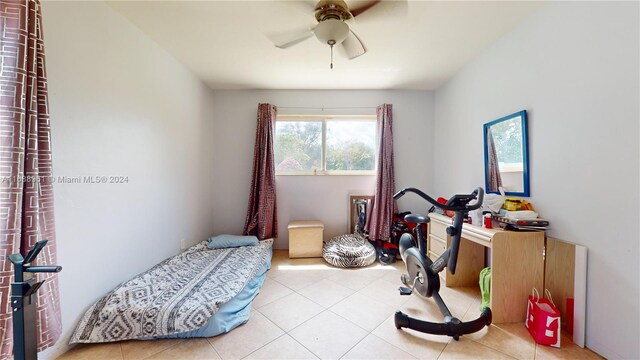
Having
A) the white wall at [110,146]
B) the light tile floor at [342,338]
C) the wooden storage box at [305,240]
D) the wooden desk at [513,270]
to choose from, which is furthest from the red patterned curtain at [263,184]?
the wooden desk at [513,270]

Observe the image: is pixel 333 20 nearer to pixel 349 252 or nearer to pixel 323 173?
pixel 323 173

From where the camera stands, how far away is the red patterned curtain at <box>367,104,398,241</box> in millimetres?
3057

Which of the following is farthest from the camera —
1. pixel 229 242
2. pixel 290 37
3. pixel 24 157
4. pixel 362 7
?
pixel 229 242

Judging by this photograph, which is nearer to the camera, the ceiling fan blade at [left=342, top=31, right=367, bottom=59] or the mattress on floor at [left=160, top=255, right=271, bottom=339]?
the mattress on floor at [left=160, top=255, right=271, bottom=339]

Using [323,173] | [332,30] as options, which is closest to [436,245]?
[323,173]

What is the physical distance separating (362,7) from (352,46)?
0.83 ft

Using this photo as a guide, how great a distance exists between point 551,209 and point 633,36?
42.1 inches

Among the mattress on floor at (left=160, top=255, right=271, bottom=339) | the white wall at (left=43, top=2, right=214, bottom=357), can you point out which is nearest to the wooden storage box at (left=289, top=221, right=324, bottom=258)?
the mattress on floor at (left=160, top=255, right=271, bottom=339)

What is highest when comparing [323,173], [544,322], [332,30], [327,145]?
[332,30]

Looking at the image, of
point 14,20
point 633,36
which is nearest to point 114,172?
point 14,20

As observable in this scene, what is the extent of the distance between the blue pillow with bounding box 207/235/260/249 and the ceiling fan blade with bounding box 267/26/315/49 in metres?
2.29

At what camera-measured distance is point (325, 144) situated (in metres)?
3.35

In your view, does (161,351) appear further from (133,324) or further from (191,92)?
(191,92)

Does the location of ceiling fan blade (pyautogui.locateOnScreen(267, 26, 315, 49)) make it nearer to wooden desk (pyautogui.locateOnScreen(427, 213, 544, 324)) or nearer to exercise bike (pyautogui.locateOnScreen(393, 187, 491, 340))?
exercise bike (pyautogui.locateOnScreen(393, 187, 491, 340))
